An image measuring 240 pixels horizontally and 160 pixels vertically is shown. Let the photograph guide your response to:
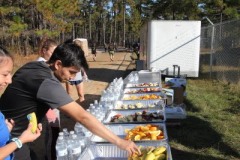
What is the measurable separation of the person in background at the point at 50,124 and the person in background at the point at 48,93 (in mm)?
1907

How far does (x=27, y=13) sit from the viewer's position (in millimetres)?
27719

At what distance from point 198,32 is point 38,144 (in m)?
8.40

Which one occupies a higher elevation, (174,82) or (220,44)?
(220,44)

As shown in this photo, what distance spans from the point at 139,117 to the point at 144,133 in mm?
700

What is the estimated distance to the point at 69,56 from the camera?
2.51m

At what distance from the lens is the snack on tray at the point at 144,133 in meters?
3.50

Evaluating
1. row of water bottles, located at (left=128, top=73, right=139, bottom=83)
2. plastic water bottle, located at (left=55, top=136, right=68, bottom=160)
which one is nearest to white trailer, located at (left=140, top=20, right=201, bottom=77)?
row of water bottles, located at (left=128, top=73, right=139, bottom=83)

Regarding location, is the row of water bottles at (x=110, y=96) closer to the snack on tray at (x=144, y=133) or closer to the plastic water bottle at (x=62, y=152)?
the snack on tray at (x=144, y=133)

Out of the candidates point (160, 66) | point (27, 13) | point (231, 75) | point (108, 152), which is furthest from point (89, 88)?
point (27, 13)

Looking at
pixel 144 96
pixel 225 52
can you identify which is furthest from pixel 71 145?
pixel 225 52

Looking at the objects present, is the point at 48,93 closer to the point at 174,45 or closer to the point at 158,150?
the point at 158,150

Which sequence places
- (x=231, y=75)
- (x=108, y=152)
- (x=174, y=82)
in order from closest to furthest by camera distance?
(x=108, y=152)
(x=174, y=82)
(x=231, y=75)

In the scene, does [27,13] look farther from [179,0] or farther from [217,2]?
[217,2]

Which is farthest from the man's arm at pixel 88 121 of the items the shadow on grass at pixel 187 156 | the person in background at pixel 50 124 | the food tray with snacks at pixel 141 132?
the shadow on grass at pixel 187 156
